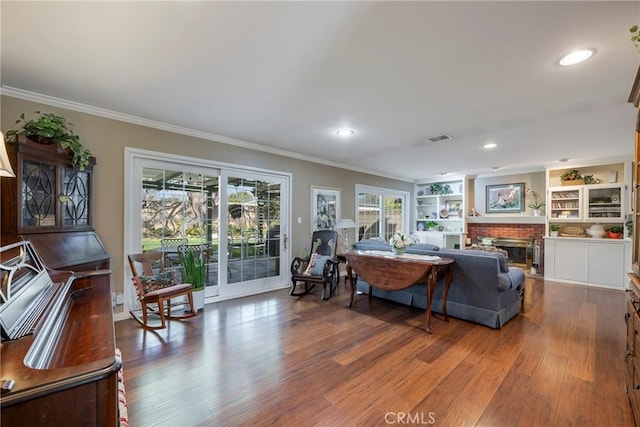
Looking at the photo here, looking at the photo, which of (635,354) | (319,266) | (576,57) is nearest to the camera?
(635,354)

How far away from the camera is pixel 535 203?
5.89 meters

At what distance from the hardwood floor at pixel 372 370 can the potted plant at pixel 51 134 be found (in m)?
1.72

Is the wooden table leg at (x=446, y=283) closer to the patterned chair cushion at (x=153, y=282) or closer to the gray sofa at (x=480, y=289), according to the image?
the gray sofa at (x=480, y=289)

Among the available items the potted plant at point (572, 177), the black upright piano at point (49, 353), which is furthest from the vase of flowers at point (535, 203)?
the black upright piano at point (49, 353)

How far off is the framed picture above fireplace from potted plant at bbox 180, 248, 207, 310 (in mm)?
6319

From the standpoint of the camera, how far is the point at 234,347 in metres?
2.47

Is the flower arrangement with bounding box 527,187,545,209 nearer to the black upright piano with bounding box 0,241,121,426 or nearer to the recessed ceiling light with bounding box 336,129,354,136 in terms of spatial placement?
the recessed ceiling light with bounding box 336,129,354,136

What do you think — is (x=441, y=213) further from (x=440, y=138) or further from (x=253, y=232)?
(x=253, y=232)

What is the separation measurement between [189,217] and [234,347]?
1.87m

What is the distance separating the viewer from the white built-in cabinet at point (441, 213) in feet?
22.5

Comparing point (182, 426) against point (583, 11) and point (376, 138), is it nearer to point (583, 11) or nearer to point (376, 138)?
point (583, 11)

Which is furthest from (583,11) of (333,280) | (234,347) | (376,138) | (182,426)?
(333,280)

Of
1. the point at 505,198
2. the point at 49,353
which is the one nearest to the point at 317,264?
the point at 49,353

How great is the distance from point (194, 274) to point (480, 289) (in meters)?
3.29
